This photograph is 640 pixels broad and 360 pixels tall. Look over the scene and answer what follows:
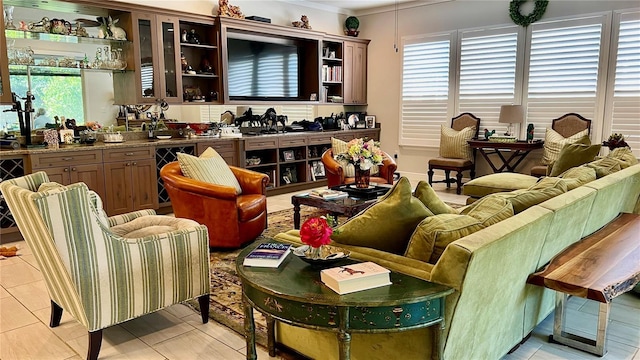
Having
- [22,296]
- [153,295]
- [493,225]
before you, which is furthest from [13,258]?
[493,225]

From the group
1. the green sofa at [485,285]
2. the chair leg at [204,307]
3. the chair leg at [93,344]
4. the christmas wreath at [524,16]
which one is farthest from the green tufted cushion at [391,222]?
the christmas wreath at [524,16]

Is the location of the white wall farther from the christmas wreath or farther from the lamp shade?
the lamp shade

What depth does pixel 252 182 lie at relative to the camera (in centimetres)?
454

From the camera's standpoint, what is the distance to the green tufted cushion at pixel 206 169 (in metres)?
4.16

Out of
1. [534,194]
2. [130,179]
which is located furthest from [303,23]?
[534,194]

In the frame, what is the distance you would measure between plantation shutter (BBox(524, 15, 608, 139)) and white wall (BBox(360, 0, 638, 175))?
55cm

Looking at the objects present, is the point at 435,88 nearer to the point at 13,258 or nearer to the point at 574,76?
the point at 574,76

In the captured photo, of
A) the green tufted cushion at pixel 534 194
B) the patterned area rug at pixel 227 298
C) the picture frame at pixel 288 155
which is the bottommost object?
the patterned area rug at pixel 227 298

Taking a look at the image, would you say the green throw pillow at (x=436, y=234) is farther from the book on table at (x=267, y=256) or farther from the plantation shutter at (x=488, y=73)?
Answer: the plantation shutter at (x=488, y=73)

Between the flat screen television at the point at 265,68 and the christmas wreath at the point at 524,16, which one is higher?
the christmas wreath at the point at 524,16

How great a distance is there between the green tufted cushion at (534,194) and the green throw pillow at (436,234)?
45 centimetres

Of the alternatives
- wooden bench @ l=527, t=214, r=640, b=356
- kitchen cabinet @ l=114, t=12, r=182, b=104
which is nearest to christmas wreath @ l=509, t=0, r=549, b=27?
wooden bench @ l=527, t=214, r=640, b=356

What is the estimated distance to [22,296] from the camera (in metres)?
3.33

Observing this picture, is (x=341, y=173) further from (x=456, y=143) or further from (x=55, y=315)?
(x=55, y=315)
